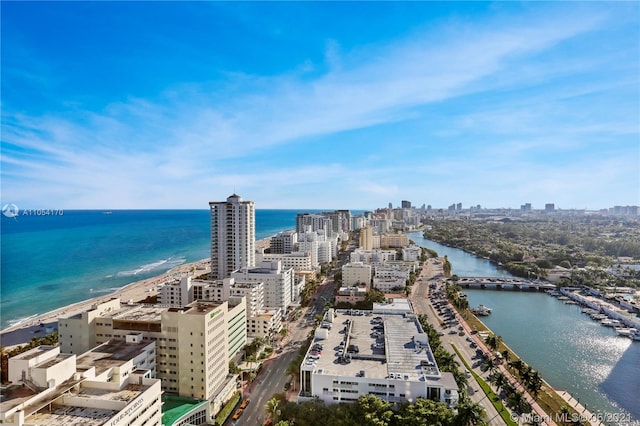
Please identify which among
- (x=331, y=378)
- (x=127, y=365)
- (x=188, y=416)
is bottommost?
(x=188, y=416)

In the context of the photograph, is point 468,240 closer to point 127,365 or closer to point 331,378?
point 331,378

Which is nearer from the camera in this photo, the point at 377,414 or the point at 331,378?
the point at 377,414

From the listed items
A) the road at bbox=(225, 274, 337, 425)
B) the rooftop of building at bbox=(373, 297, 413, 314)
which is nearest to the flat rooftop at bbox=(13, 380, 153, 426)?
the road at bbox=(225, 274, 337, 425)

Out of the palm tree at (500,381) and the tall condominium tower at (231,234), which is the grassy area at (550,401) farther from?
the tall condominium tower at (231,234)

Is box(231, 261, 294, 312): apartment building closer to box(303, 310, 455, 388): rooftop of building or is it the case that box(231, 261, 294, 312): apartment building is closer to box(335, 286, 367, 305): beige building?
box(335, 286, 367, 305): beige building

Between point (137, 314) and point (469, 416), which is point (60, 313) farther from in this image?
point (469, 416)

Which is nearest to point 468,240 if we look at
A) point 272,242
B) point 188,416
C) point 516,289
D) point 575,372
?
point 516,289

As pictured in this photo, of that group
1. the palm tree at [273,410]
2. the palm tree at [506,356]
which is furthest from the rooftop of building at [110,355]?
the palm tree at [506,356]
